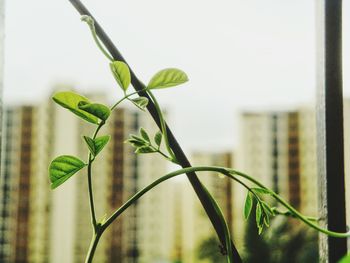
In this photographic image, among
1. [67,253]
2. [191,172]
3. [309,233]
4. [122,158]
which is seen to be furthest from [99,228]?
[67,253]

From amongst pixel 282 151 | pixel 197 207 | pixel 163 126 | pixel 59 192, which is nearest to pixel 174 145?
pixel 163 126

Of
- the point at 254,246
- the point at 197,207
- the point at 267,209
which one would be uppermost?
the point at 267,209

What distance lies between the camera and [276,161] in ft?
57.4

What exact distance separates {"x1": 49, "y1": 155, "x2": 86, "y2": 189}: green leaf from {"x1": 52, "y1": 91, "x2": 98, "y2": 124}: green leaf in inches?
0.7

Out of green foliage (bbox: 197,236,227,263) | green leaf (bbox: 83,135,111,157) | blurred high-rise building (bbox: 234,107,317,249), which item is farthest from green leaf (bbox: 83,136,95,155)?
blurred high-rise building (bbox: 234,107,317,249)

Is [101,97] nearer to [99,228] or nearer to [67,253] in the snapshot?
[67,253]

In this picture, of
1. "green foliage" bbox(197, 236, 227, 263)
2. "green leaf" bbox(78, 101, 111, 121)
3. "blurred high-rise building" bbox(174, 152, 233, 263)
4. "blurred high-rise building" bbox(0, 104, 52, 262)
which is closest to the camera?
"green leaf" bbox(78, 101, 111, 121)

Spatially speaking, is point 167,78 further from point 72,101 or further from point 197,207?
point 197,207

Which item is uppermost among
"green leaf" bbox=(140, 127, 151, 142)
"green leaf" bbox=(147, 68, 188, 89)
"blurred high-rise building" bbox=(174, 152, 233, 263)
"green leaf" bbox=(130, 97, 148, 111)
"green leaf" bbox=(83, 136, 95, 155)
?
"green leaf" bbox=(147, 68, 188, 89)

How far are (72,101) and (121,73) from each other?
0.07 ft

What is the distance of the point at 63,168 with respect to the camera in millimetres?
188

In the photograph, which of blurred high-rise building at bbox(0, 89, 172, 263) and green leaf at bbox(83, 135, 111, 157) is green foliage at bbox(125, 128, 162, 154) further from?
blurred high-rise building at bbox(0, 89, 172, 263)

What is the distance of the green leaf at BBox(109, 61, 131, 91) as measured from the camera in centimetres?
17

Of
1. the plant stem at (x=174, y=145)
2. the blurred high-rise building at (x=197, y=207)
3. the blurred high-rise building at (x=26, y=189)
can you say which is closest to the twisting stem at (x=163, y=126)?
the plant stem at (x=174, y=145)
